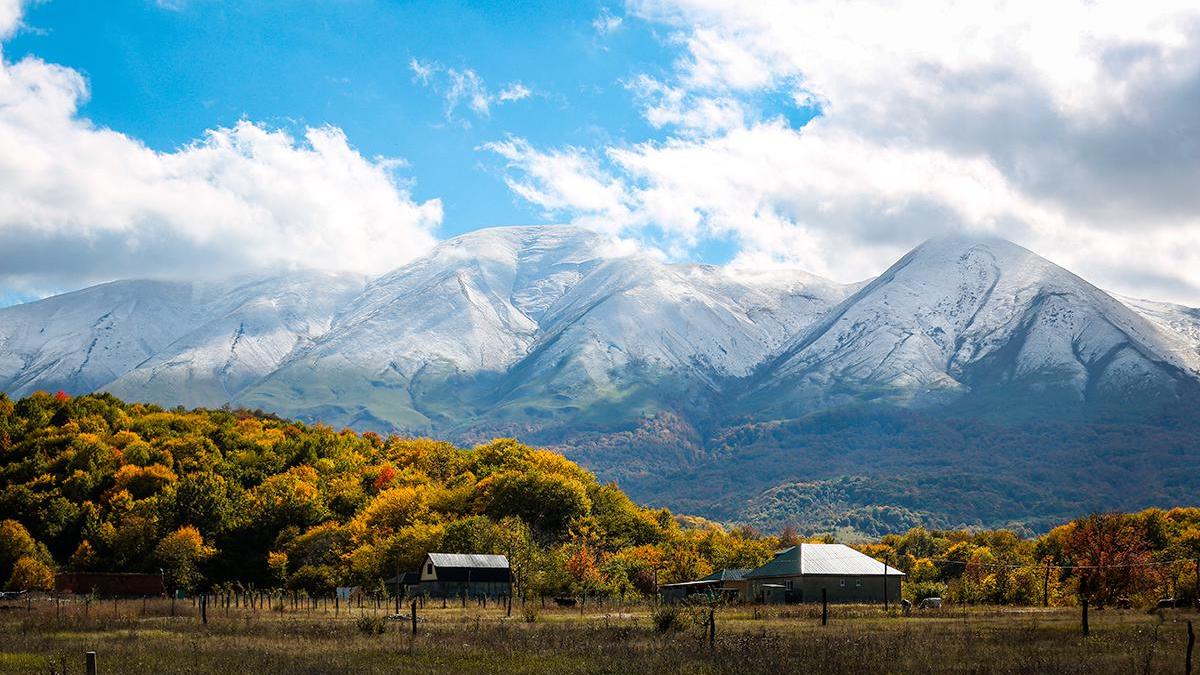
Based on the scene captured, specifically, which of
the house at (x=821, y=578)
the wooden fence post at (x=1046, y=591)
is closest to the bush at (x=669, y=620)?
the wooden fence post at (x=1046, y=591)

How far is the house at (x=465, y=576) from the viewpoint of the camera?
10412 cm

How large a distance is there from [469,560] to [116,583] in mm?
31060

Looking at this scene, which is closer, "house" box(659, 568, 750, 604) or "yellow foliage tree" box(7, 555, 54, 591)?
"house" box(659, 568, 750, 604)

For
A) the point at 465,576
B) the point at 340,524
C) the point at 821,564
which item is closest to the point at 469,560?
the point at 465,576

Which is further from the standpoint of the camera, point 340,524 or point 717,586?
point 340,524

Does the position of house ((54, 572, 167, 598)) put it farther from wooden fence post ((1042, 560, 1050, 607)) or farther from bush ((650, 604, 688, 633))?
wooden fence post ((1042, 560, 1050, 607))

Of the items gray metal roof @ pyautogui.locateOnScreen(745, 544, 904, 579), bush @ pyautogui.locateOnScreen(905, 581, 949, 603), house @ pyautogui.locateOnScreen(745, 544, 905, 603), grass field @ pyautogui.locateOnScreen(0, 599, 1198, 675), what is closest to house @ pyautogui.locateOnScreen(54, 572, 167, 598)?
grass field @ pyautogui.locateOnScreen(0, 599, 1198, 675)

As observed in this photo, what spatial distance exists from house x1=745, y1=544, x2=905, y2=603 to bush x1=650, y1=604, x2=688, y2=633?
51.7 m

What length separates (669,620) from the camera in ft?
170

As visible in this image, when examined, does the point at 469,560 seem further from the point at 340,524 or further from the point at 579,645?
the point at 579,645

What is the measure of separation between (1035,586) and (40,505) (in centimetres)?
10221

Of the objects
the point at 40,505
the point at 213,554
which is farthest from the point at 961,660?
the point at 40,505

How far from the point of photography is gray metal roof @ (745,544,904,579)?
105 m

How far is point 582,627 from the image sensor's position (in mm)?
55438
